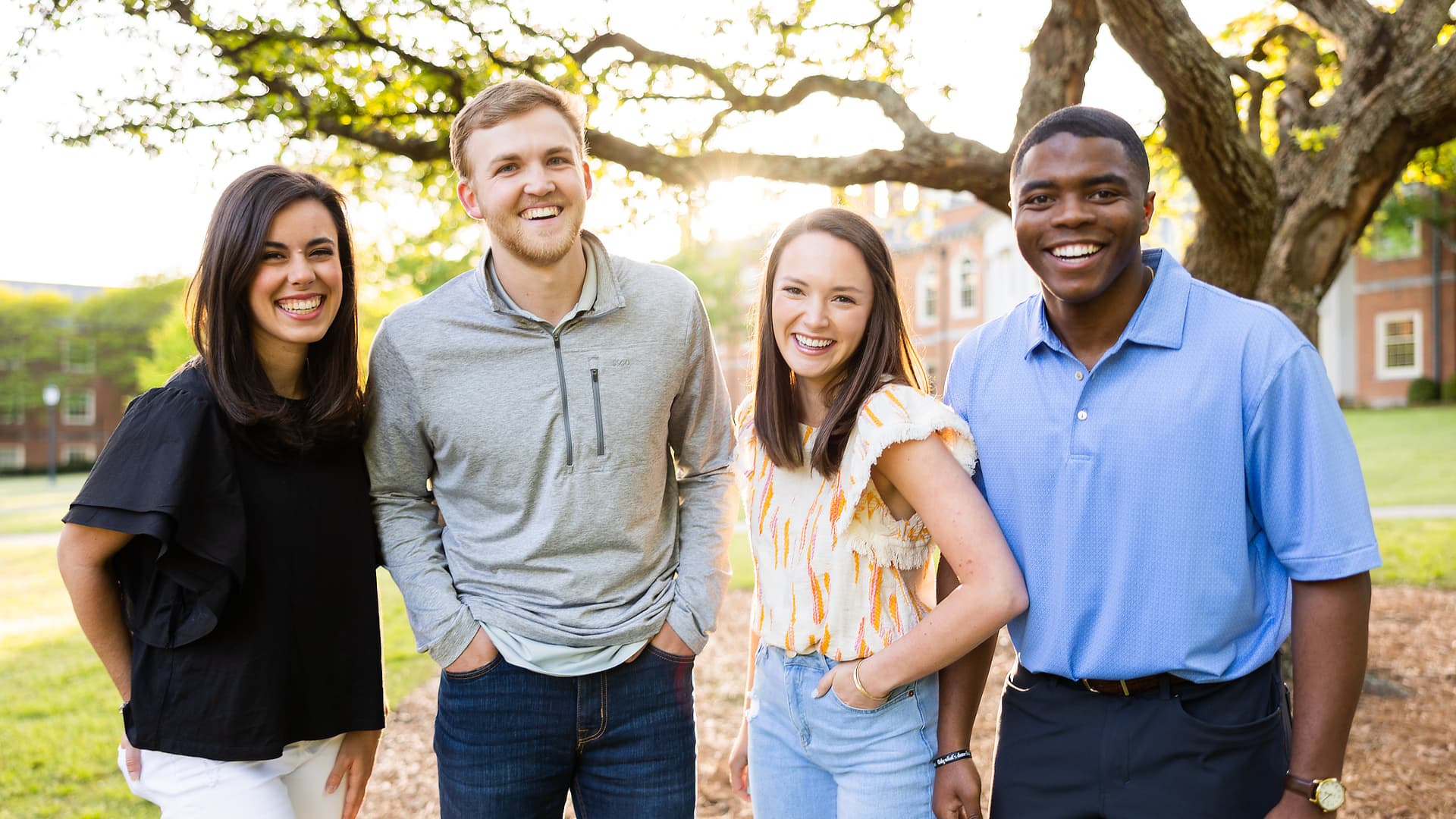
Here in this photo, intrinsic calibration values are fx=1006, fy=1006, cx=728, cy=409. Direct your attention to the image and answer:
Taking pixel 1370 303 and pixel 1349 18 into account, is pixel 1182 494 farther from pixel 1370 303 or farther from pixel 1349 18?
pixel 1370 303

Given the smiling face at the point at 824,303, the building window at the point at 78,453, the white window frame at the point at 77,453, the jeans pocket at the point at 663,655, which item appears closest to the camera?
the smiling face at the point at 824,303

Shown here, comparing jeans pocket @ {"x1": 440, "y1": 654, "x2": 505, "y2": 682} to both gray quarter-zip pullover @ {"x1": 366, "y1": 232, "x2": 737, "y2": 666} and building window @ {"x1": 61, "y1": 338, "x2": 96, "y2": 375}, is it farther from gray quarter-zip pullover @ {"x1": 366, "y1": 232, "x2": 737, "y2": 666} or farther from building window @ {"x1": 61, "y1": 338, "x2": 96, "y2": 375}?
building window @ {"x1": 61, "y1": 338, "x2": 96, "y2": 375}

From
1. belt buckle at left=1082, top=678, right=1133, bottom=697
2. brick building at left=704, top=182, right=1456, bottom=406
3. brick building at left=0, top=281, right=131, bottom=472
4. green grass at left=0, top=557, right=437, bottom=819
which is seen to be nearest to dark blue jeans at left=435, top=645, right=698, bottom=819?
belt buckle at left=1082, top=678, right=1133, bottom=697

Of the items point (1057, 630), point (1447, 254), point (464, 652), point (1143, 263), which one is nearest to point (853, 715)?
point (1057, 630)

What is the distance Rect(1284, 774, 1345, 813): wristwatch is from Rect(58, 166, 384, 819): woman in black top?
87.6 inches

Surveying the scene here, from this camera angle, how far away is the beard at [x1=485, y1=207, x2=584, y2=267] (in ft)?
9.04

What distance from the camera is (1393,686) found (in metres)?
6.38

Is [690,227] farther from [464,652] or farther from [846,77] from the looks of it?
[464,652]

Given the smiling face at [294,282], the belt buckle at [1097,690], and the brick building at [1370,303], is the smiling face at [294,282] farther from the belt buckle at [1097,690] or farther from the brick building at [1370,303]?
the brick building at [1370,303]

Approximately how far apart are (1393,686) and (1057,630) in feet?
18.2

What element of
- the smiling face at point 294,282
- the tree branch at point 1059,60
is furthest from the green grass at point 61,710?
the tree branch at point 1059,60

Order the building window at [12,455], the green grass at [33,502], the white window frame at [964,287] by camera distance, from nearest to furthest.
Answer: the green grass at [33,502] → the white window frame at [964,287] → the building window at [12,455]

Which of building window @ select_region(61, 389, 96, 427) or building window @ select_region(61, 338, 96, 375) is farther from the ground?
building window @ select_region(61, 338, 96, 375)

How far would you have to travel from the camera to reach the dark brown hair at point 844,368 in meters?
2.42
